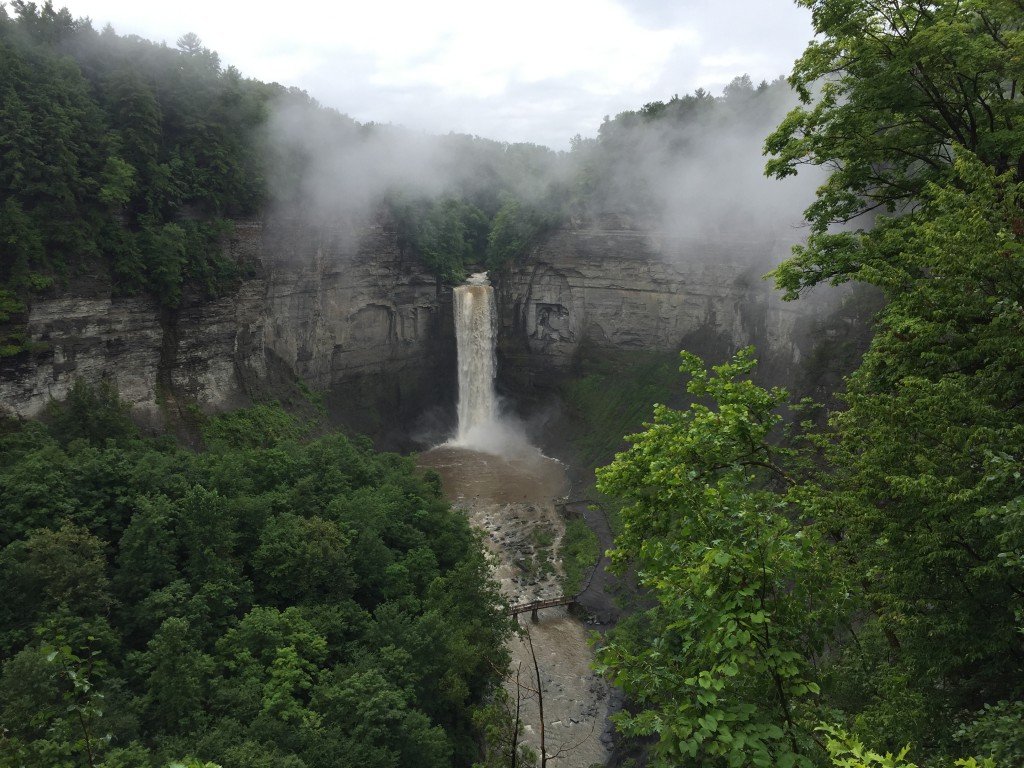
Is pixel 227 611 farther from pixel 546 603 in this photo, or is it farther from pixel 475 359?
pixel 475 359

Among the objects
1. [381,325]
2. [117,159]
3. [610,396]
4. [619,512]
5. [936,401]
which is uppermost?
[117,159]

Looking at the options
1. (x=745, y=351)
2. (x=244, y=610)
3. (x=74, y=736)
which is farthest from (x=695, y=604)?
(x=244, y=610)

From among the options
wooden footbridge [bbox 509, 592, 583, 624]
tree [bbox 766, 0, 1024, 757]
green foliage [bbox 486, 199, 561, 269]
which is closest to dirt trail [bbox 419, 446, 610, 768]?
wooden footbridge [bbox 509, 592, 583, 624]

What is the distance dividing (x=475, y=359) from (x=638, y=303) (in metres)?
13.2

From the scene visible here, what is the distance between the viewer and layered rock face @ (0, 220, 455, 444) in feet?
92.7

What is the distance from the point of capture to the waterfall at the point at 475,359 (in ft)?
169

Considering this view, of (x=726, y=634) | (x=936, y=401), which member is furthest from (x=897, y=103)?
(x=726, y=634)

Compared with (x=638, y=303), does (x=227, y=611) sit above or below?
below

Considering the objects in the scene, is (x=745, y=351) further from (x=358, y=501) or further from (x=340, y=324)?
(x=340, y=324)

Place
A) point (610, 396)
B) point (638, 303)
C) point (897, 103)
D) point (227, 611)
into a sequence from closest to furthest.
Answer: point (897, 103) → point (227, 611) → point (638, 303) → point (610, 396)

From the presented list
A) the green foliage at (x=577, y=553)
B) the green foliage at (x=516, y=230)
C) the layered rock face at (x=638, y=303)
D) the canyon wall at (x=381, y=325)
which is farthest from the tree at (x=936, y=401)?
the green foliage at (x=516, y=230)

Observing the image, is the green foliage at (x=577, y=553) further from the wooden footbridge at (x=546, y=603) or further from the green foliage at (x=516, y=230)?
the green foliage at (x=516, y=230)

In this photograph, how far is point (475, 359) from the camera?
170 ft

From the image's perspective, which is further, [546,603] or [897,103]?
[546,603]
